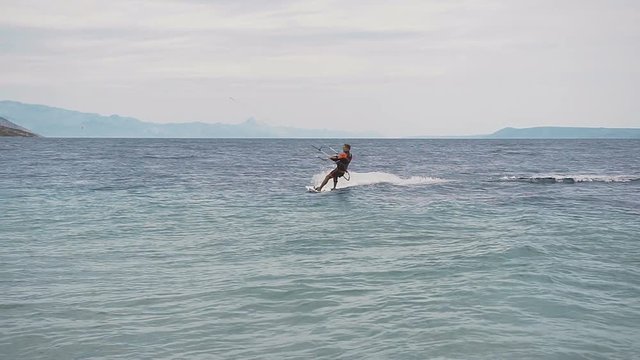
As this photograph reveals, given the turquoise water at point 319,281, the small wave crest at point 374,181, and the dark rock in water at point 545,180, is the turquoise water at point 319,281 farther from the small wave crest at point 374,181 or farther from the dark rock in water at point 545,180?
the dark rock in water at point 545,180

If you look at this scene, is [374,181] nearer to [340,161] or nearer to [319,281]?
[340,161]

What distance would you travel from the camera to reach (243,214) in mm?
22859

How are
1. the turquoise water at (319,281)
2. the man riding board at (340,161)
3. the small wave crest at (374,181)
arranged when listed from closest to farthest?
the turquoise water at (319,281) < the man riding board at (340,161) < the small wave crest at (374,181)

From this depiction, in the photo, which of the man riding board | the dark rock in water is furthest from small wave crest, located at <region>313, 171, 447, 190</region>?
the dark rock in water

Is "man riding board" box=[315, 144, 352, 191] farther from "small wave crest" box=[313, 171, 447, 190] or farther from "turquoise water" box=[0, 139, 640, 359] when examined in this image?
"turquoise water" box=[0, 139, 640, 359]

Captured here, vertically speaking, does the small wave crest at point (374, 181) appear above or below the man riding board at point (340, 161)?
below

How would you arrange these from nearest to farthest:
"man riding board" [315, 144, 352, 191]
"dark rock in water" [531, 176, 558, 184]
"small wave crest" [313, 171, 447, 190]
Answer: "man riding board" [315, 144, 352, 191]
"small wave crest" [313, 171, 447, 190]
"dark rock in water" [531, 176, 558, 184]

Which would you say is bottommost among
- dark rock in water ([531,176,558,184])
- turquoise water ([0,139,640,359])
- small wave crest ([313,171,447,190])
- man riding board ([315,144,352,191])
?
turquoise water ([0,139,640,359])

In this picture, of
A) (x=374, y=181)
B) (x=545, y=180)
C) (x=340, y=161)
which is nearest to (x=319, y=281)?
(x=340, y=161)

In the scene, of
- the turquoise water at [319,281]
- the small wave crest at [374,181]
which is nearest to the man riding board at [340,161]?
the small wave crest at [374,181]

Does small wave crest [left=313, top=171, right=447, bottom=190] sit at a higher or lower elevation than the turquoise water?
higher

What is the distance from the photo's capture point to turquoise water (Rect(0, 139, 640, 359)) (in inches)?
340

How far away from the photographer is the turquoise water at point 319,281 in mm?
8625

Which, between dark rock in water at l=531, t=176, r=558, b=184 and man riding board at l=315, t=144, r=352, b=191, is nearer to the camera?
man riding board at l=315, t=144, r=352, b=191
